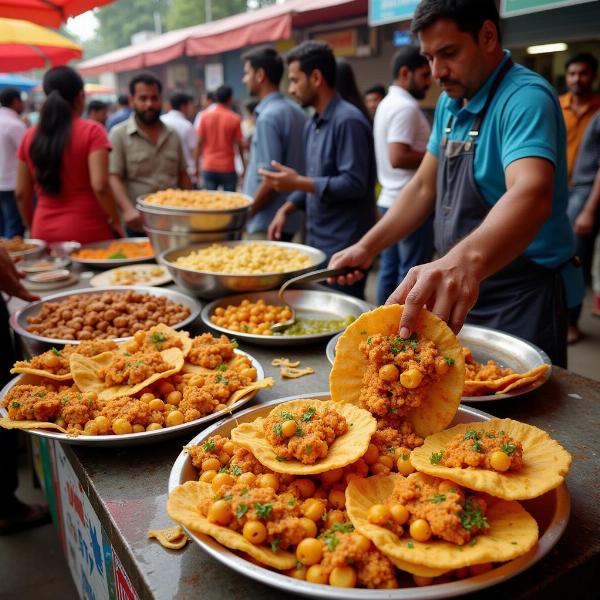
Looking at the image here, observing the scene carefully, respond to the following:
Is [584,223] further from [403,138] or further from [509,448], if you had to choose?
[509,448]

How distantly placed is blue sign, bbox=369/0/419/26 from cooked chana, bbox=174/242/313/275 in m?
3.94

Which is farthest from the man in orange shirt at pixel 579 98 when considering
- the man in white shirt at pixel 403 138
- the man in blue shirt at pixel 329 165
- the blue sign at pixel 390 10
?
the man in blue shirt at pixel 329 165

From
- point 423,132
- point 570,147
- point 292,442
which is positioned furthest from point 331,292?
point 570,147

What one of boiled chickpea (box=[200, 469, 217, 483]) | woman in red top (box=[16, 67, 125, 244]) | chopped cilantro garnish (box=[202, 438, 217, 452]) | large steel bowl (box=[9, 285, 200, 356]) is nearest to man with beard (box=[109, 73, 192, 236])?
woman in red top (box=[16, 67, 125, 244])

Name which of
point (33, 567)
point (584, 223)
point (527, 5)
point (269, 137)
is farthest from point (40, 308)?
point (584, 223)

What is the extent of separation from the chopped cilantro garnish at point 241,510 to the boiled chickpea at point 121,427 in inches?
20.9

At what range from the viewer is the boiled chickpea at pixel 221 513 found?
3.40 ft

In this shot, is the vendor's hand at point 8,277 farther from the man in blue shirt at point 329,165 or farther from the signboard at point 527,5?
→ the signboard at point 527,5

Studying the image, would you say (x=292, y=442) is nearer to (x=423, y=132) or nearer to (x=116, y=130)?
(x=423, y=132)

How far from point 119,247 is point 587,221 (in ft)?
13.1

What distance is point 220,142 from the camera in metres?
8.82

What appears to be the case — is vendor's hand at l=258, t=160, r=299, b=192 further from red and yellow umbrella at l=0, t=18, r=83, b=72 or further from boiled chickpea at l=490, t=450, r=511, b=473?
red and yellow umbrella at l=0, t=18, r=83, b=72

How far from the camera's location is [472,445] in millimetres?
1162

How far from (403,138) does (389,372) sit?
11.2 ft
